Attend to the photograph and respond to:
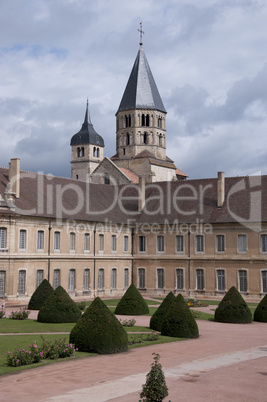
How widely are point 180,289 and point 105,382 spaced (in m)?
31.0

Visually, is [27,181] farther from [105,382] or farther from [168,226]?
[105,382]

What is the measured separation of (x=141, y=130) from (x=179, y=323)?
50948 millimetres

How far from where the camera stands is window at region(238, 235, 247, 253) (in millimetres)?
42094

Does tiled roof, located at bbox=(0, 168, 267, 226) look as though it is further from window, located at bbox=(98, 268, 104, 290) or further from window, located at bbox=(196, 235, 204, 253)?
window, located at bbox=(98, 268, 104, 290)

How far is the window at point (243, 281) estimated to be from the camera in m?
41.8

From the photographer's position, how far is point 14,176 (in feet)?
123

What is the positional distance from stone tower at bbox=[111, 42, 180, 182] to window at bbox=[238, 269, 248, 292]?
29.3 m

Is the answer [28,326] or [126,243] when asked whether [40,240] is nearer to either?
[126,243]

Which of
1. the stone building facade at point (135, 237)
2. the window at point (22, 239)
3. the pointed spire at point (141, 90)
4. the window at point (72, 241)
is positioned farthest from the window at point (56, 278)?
the pointed spire at point (141, 90)

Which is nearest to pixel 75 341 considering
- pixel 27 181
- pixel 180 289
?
pixel 27 181

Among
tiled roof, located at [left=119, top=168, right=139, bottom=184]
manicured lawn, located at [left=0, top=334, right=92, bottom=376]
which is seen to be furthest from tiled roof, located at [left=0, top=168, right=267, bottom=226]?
manicured lawn, located at [left=0, top=334, right=92, bottom=376]

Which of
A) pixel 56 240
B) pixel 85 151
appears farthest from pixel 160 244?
pixel 85 151

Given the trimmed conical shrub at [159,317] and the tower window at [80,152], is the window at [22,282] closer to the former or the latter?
the trimmed conical shrub at [159,317]

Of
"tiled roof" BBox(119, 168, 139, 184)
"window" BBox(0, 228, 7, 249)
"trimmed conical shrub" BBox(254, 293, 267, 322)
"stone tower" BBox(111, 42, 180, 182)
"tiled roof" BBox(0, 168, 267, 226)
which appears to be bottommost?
"trimmed conical shrub" BBox(254, 293, 267, 322)
